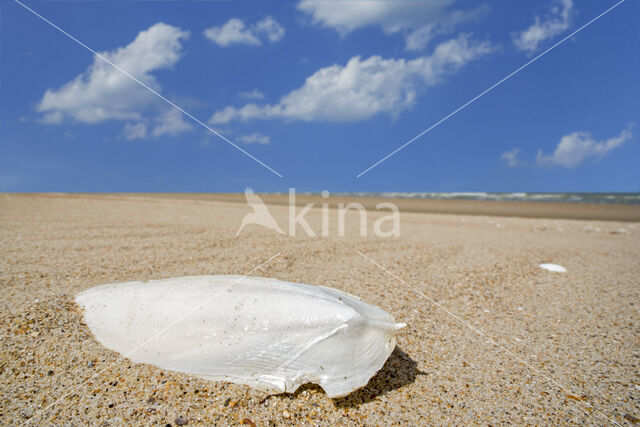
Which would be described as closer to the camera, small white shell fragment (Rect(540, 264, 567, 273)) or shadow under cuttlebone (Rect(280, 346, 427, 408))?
shadow under cuttlebone (Rect(280, 346, 427, 408))

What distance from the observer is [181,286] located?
2.74 m

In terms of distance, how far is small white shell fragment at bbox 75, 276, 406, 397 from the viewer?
6.93 feet

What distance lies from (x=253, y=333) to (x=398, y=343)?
124cm

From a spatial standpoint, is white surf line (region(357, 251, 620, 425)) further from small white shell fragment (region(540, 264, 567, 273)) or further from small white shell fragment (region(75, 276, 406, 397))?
small white shell fragment (region(540, 264, 567, 273))

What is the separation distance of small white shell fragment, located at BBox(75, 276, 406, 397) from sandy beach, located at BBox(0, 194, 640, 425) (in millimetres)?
115

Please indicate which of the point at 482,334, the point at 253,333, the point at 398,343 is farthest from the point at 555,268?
the point at 253,333

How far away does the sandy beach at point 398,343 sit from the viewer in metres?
2.02

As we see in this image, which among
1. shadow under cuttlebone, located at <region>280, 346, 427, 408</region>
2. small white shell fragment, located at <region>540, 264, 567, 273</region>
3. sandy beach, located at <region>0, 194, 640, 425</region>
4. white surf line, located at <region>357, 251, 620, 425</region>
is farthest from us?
small white shell fragment, located at <region>540, 264, 567, 273</region>

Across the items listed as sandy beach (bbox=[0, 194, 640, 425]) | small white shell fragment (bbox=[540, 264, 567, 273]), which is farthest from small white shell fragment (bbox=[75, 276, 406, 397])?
small white shell fragment (bbox=[540, 264, 567, 273])

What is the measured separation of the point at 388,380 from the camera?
234 centimetres

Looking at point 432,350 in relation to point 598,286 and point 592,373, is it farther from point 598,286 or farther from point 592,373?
point 598,286

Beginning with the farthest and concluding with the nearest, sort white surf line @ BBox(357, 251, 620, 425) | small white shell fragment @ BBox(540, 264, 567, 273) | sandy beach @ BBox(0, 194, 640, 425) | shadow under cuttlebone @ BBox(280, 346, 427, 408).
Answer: small white shell fragment @ BBox(540, 264, 567, 273), white surf line @ BBox(357, 251, 620, 425), shadow under cuttlebone @ BBox(280, 346, 427, 408), sandy beach @ BBox(0, 194, 640, 425)

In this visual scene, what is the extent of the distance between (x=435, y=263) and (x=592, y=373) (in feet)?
10.3

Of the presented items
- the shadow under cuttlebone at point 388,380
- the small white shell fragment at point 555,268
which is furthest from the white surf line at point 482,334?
the small white shell fragment at point 555,268
